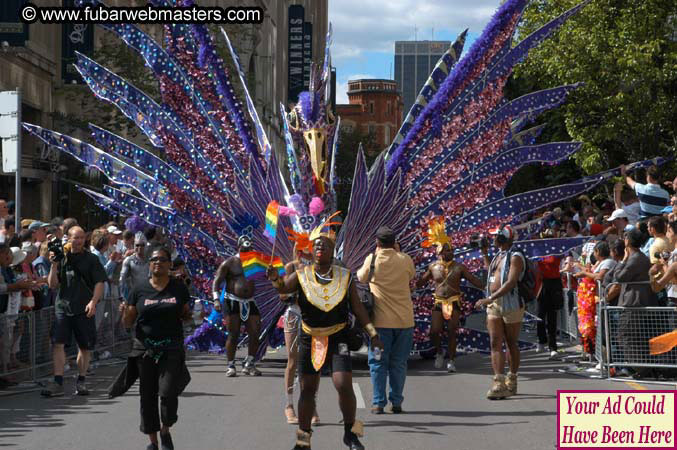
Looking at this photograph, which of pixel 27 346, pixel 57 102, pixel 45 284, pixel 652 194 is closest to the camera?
pixel 27 346

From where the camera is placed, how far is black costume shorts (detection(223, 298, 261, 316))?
47.0 ft

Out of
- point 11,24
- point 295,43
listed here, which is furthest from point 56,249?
point 295,43

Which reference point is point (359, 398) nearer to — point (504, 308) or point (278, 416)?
point (278, 416)

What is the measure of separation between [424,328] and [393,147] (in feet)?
8.32

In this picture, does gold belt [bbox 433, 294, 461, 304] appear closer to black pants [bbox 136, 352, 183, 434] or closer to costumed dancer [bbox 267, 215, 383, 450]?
costumed dancer [bbox 267, 215, 383, 450]

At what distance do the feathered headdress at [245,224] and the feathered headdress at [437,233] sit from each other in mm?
2270

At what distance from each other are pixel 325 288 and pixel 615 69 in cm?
2199

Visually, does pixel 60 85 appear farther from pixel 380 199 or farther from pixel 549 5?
pixel 380 199

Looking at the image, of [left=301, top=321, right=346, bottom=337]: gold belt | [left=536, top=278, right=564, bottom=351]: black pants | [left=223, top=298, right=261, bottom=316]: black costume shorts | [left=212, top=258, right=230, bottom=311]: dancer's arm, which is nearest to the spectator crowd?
[left=212, top=258, right=230, bottom=311]: dancer's arm

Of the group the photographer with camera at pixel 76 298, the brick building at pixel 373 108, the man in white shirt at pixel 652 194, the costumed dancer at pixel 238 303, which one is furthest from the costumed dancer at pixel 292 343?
the brick building at pixel 373 108

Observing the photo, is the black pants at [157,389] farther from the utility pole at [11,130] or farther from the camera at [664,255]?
the utility pole at [11,130]

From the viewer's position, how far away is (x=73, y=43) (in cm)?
2958

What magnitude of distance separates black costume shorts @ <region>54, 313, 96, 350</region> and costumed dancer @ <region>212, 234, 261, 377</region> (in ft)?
6.69

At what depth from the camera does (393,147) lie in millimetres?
15539
